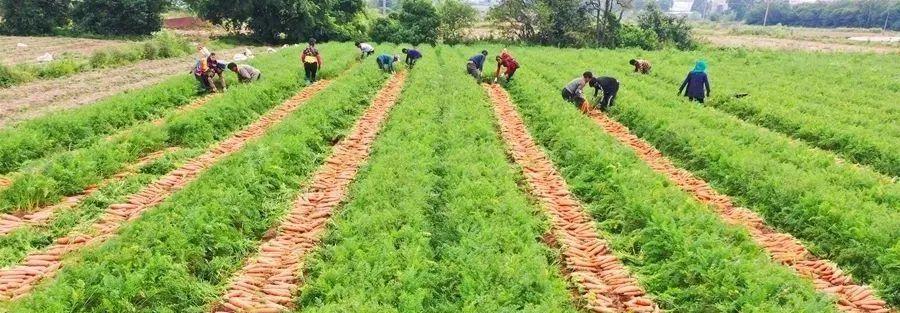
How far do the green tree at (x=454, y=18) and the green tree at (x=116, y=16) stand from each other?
20445mm

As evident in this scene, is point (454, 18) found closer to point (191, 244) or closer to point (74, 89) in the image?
point (74, 89)

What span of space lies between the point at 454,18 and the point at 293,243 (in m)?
40.9

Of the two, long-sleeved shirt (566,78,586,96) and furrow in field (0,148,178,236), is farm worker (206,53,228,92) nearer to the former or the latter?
furrow in field (0,148,178,236)

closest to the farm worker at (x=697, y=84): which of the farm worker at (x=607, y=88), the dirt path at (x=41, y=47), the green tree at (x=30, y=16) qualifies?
the farm worker at (x=607, y=88)

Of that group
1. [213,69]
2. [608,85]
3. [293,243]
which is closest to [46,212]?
[293,243]

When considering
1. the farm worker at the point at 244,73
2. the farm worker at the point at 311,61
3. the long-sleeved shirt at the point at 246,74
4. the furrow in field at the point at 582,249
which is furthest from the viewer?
the farm worker at the point at 311,61

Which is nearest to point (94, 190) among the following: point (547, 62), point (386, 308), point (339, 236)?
point (339, 236)

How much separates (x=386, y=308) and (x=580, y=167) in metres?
5.52

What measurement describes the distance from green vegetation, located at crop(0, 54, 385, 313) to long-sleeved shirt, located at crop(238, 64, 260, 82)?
8.32 metres

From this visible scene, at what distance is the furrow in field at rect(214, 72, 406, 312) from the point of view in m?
5.59

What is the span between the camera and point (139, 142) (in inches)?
417

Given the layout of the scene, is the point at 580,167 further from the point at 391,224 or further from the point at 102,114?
the point at 102,114

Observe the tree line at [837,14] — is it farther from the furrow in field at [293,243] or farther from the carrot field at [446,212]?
the furrow in field at [293,243]

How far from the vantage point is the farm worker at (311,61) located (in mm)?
18625
